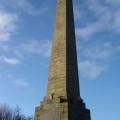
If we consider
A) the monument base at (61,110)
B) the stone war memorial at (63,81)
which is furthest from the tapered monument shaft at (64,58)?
the monument base at (61,110)

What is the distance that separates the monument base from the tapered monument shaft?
398 millimetres

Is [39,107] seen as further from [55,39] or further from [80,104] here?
[55,39]

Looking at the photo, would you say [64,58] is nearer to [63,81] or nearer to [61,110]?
[63,81]

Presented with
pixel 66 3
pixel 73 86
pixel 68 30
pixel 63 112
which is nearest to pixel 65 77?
pixel 73 86

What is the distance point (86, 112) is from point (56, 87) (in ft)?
5.69

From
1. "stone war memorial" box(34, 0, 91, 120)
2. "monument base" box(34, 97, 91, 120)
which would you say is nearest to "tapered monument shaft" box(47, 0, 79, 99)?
"stone war memorial" box(34, 0, 91, 120)

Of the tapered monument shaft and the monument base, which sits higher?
the tapered monument shaft

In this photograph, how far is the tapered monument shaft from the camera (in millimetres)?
14172

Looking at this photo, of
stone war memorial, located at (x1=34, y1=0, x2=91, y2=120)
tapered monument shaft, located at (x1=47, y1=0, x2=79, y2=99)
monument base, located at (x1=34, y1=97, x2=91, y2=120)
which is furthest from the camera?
tapered monument shaft, located at (x1=47, y1=0, x2=79, y2=99)

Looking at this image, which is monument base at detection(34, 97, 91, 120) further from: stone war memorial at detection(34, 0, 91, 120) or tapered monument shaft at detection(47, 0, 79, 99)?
tapered monument shaft at detection(47, 0, 79, 99)

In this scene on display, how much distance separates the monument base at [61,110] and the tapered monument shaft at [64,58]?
1.31 ft

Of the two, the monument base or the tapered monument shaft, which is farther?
the tapered monument shaft

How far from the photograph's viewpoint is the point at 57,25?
15.8m

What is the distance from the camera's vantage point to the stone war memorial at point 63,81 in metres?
13.6
